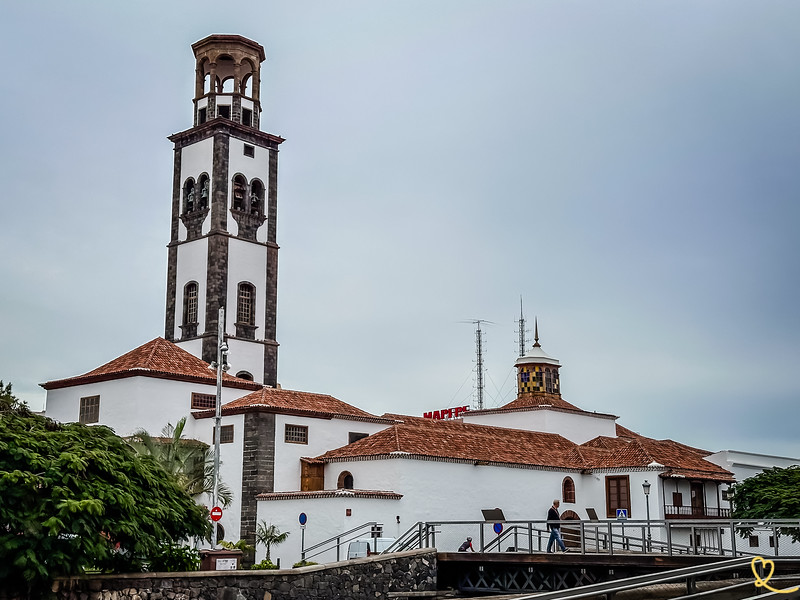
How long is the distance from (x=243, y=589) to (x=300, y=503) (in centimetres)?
1274

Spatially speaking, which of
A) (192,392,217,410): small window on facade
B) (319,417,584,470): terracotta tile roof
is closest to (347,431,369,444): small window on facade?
(319,417,584,470): terracotta tile roof

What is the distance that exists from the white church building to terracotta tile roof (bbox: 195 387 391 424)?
98 millimetres

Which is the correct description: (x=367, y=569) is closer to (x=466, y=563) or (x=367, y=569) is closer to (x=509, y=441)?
(x=466, y=563)

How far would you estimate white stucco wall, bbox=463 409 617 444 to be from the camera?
191ft

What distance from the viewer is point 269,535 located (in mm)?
40438

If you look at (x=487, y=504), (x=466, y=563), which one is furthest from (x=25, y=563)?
(x=487, y=504)

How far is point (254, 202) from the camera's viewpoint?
189 feet

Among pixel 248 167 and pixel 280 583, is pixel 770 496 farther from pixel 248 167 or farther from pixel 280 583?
pixel 248 167

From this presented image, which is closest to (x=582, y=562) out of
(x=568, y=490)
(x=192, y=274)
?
(x=568, y=490)

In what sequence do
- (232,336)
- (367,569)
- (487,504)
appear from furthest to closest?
(232,336) < (487,504) < (367,569)

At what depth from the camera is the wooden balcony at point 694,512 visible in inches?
1939

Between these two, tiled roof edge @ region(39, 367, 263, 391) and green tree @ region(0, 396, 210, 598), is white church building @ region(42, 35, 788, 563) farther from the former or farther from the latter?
green tree @ region(0, 396, 210, 598)

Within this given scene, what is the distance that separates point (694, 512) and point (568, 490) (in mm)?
6175

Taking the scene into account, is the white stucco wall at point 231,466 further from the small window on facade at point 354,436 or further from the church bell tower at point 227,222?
the church bell tower at point 227,222
